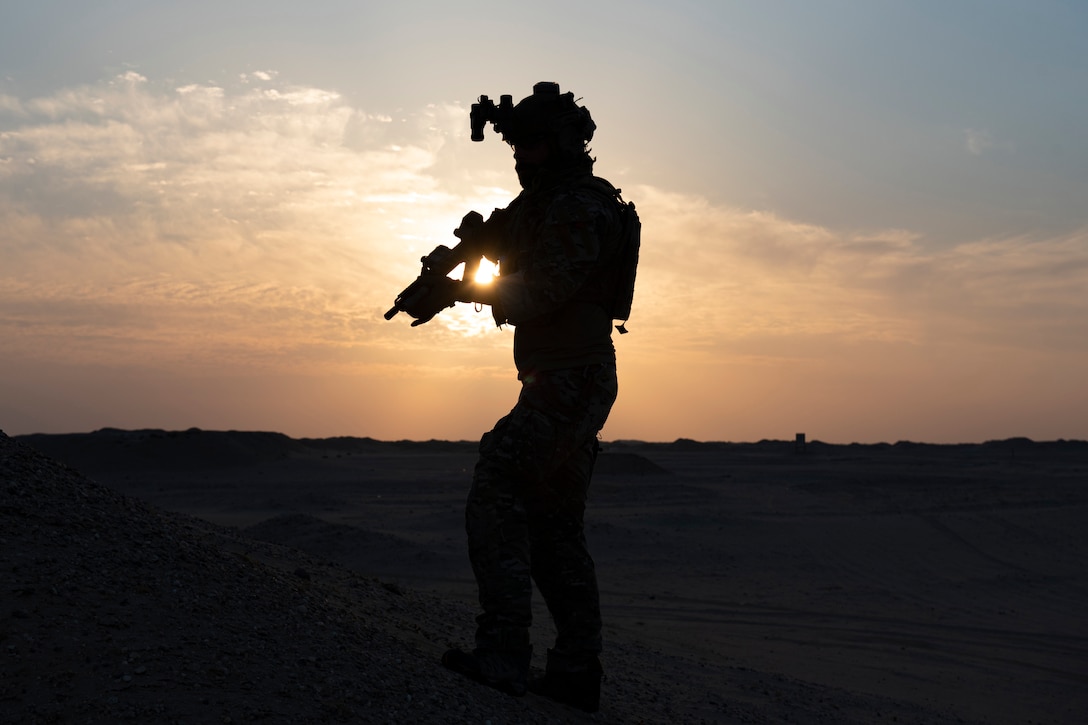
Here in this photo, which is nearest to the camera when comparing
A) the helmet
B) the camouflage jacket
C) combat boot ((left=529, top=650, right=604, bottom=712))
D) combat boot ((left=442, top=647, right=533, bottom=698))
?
the camouflage jacket

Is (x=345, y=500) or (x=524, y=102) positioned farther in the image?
(x=345, y=500)

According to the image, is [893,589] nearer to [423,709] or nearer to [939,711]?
[939,711]

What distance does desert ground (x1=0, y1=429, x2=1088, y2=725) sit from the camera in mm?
3842

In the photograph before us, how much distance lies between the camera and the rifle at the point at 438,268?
4609mm

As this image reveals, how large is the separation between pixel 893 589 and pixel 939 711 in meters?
6.22

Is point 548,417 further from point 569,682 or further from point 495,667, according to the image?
point 569,682

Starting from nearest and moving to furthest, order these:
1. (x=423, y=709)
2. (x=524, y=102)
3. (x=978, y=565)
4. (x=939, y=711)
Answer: (x=423, y=709), (x=524, y=102), (x=939, y=711), (x=978, y=565)

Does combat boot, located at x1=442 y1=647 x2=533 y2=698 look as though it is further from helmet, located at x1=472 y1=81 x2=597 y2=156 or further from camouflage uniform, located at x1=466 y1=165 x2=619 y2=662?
helmet, located at x1=472 y1=81 x2=597 y2=156

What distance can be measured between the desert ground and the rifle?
1.52 metres

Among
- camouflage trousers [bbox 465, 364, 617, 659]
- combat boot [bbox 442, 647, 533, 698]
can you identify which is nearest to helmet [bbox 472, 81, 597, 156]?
camouflage trousers [bbox 465, 364, 617, 659]

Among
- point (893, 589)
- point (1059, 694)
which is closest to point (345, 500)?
point (893, 589)

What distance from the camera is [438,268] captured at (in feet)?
15.7

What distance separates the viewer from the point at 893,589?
1374cm

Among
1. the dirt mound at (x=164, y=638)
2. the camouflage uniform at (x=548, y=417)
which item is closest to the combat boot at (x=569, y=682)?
the camouflage uniform at (x=548, y=417)
